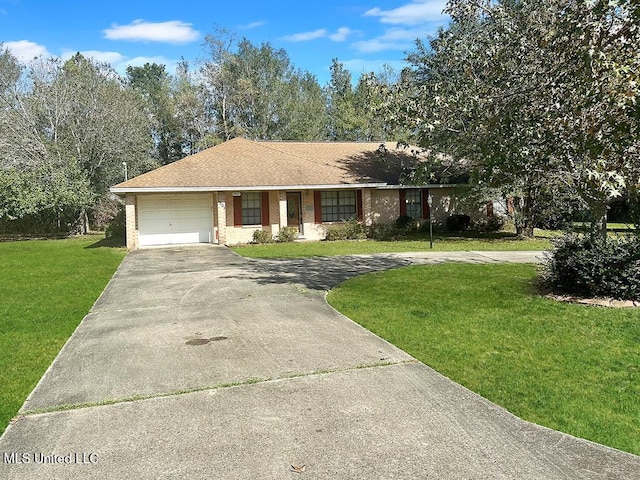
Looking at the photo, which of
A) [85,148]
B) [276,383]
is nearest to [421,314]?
[276,383]

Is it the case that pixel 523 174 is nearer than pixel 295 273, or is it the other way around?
pixel 523 174

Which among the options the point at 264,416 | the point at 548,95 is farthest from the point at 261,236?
the point at 264,416

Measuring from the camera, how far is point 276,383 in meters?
4.88

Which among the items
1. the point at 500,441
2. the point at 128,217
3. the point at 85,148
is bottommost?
the point at 500,441

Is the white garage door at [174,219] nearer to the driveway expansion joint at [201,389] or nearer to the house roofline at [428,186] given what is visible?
the house roofline at [428,186]

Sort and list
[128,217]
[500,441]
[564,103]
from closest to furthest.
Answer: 1. [500,441]
2. [564,103]
3. [128,217]

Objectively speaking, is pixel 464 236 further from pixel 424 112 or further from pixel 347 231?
pixel 424 112

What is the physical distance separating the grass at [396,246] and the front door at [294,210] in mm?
1540

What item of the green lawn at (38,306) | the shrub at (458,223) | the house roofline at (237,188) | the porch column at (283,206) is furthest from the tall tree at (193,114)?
the green lawn at (38,306)

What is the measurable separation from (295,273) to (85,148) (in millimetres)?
21843

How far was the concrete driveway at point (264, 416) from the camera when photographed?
3348 mm

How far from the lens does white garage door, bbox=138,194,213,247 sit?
70.0 ft

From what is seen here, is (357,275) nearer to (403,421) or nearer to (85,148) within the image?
(403,421)

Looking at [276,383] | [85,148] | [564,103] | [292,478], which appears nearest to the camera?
[292,478]
